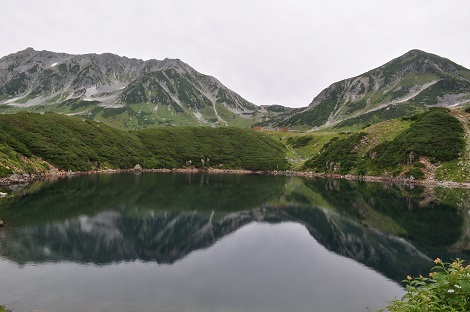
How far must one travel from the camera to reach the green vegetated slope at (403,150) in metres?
127

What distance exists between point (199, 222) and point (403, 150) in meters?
112

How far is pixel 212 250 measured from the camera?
41.4 metres

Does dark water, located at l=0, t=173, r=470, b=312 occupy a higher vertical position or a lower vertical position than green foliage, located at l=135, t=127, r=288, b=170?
lower

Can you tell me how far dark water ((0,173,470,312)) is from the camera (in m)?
26.1

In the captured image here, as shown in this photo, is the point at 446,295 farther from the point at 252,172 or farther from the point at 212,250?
the point at 252,172

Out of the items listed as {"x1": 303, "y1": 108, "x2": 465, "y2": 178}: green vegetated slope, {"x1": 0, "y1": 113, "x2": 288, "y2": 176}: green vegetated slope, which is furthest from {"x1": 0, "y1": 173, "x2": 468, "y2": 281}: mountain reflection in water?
{"x1": 303, "y1": 108, "x2": 465, "y2": 178}: green vegetated slope

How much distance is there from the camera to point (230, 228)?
5450 centimetres

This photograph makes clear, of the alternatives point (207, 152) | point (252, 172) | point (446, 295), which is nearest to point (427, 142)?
point (252, 172)

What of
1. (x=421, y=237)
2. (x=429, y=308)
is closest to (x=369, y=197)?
(x=421, y=237)

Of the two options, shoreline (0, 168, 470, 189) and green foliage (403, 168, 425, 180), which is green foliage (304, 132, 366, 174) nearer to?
shoreline (0, 168, 470, 189)

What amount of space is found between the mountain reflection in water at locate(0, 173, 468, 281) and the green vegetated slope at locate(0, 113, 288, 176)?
1307 inches

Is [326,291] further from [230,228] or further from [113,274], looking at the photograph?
[230,228]

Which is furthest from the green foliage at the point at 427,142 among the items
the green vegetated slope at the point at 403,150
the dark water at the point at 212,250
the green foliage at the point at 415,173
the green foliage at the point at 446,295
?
the green foliage at the point at 446,295

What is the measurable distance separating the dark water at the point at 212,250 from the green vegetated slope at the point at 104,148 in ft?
130
